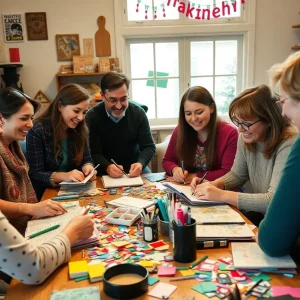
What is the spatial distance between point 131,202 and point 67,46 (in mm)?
2547

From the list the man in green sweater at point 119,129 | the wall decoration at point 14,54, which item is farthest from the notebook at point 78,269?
the wall decoration at point 14,54

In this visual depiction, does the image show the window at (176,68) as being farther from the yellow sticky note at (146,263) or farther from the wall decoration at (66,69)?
the yellow sticky note at (146,263)

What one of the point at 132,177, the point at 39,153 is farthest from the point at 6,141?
the point at 132,177

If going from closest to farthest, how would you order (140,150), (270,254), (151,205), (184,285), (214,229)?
(184,285)
(270,254)
(214,229)
(151,205)
(140,150)

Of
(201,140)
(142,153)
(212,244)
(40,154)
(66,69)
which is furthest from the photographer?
(66,69)

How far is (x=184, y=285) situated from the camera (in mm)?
1052

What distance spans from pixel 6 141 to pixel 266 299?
56.9 inches

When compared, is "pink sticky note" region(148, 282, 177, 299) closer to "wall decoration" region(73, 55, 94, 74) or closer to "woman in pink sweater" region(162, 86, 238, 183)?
"woman in pink sweater" region(162, 86, 238, 183)

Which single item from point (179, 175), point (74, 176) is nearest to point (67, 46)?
point (74, 176)

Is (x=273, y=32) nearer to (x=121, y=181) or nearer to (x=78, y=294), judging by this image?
(x=121, y=181)

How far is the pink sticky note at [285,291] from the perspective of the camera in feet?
3.23

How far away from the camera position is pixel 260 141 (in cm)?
177

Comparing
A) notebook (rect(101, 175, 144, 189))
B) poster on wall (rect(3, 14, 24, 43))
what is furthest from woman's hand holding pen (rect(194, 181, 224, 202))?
poster on wall (rect(3, 14, 24, 43))

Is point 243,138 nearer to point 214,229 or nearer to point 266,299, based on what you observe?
point 214,229
